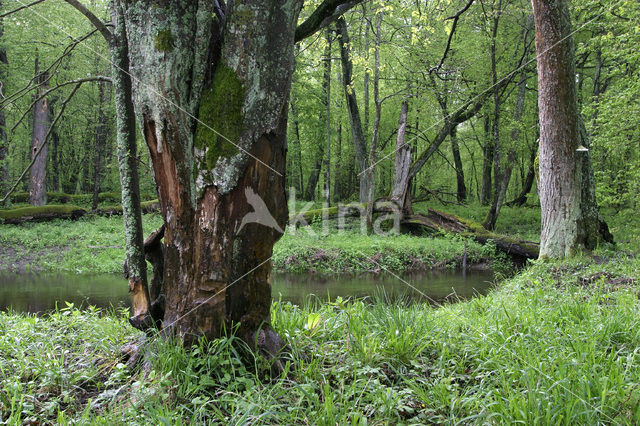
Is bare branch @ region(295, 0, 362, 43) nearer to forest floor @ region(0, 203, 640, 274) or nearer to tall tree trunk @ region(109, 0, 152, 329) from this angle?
tall tree trunk @ region(109, 0, 152, 329)

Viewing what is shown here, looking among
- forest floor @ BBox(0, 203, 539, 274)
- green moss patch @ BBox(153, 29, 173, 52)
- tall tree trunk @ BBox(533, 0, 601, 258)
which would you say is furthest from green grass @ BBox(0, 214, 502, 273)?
green moss patch @ BBox(153, 29, 173, 52)

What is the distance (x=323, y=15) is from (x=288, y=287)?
6644 millimetres

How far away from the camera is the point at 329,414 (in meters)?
1.84

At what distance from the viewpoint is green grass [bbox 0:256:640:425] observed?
188 cm

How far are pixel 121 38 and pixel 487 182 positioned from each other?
66.9ft

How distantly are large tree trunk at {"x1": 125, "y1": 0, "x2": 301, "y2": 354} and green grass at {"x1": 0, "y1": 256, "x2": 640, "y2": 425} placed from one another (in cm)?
35

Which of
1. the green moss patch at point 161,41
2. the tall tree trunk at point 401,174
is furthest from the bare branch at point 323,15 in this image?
the tall tree trunk at point 401,174

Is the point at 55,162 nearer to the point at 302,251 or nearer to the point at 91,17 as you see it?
the point at 302,251

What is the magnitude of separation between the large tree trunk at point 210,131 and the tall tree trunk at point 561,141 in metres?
5.43

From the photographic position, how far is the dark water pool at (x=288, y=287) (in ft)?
23.4

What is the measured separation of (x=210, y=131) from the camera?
2.33m

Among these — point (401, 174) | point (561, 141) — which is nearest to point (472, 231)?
point (401, 174)

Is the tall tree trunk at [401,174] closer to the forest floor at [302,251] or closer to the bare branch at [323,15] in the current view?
the forest floor at [302,251]

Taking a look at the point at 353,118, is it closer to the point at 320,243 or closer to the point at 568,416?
the point at 320,243
